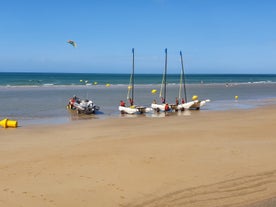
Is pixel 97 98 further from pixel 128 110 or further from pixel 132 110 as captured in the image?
pixel 132 110

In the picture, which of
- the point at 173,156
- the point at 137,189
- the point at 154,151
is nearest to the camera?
the point at 137,189

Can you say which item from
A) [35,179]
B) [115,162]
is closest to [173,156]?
[115,162]

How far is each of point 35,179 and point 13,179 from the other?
0.57 m

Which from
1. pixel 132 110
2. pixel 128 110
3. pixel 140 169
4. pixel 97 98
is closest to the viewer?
pixel 140 169

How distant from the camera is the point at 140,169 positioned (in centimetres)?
1084

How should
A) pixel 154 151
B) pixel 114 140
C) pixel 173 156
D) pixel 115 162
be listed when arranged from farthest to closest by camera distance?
1. pixel 114 140
2. pixel 154 151
3. pixel 173 156
4. pixel 115 162

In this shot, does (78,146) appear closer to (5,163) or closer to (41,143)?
(41,143)

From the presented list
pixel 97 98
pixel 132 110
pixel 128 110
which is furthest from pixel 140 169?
pixel 97 98

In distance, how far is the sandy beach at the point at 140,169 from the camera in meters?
8.45

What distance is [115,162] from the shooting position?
11.7 m

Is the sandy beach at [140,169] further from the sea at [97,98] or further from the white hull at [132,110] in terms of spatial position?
the white hull at [132,110]

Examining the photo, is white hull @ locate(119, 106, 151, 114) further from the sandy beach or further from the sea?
the sandy beach

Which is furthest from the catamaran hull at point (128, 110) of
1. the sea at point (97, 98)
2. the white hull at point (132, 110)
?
the sea at point (97, 98)

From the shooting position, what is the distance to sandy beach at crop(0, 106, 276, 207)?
8.45 metres
